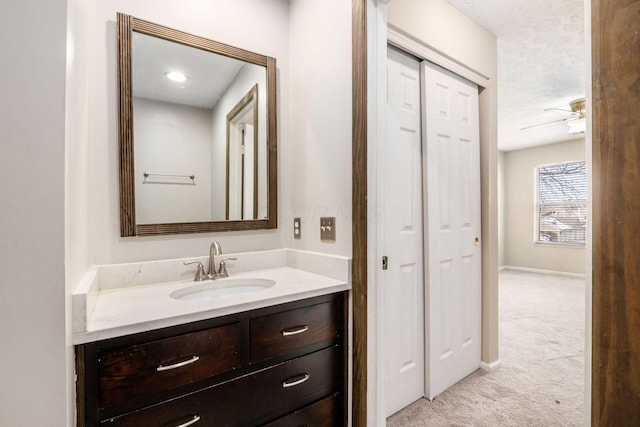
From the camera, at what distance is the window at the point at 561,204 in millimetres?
5633

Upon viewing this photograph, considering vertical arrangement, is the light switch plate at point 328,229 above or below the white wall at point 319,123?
below

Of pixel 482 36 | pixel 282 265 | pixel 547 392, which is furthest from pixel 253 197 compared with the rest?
pixel 547 392

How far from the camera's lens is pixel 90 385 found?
89cm

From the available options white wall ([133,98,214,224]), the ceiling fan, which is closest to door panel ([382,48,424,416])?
white wall ([133,98,214,224])

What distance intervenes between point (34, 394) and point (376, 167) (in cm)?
137

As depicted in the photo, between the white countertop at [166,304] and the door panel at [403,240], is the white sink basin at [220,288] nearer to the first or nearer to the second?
the white countertop at [166,304]

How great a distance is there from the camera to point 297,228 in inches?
71.2

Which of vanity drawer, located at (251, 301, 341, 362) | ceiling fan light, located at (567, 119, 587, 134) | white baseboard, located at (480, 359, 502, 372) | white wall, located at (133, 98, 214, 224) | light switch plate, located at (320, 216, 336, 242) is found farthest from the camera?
ceiling fan light, located at (567, 119, 587, 134)

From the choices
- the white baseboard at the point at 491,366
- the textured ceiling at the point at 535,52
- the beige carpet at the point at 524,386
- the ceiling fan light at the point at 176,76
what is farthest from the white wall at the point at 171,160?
the white baseboard at the point at 491,366

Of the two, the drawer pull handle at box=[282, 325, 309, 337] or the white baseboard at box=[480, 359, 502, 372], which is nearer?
the drawer pull handle at box=[282, 325, 309, 337]

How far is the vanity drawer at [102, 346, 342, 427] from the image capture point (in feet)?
3.30

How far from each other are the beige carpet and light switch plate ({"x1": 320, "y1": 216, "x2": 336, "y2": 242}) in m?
1.16

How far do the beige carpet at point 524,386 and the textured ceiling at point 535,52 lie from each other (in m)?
2.57

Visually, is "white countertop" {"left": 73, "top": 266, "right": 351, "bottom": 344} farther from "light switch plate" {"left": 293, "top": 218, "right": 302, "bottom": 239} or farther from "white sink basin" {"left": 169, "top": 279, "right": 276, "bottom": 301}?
"light switch plate" {"left": 293, "top": 218, "right": 302, "bottom": 239}
